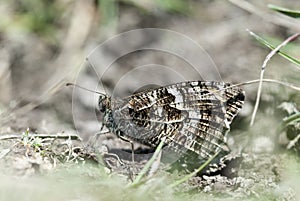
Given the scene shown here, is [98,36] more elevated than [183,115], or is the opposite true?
[98,36]

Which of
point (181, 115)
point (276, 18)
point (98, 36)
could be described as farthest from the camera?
point (98, 36)

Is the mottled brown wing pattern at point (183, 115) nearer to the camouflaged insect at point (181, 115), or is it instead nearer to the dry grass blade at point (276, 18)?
the camouflaged insect at point (181, 115)

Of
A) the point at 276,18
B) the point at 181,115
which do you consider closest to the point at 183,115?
the point at 181,115

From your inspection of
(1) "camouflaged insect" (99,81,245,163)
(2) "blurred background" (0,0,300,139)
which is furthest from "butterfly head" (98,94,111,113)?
(2) "blurred background" (0,0,300,139)

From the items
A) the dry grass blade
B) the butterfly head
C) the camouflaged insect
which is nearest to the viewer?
the camouflaged insect

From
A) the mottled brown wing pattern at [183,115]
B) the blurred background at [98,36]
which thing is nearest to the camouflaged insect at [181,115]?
the mottled brown wing pattern at [183,115]

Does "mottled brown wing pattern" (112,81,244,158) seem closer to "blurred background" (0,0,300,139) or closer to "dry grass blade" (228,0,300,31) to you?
"dry grass blade" (228,0,300,31)

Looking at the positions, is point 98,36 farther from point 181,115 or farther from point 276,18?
point 181,115
